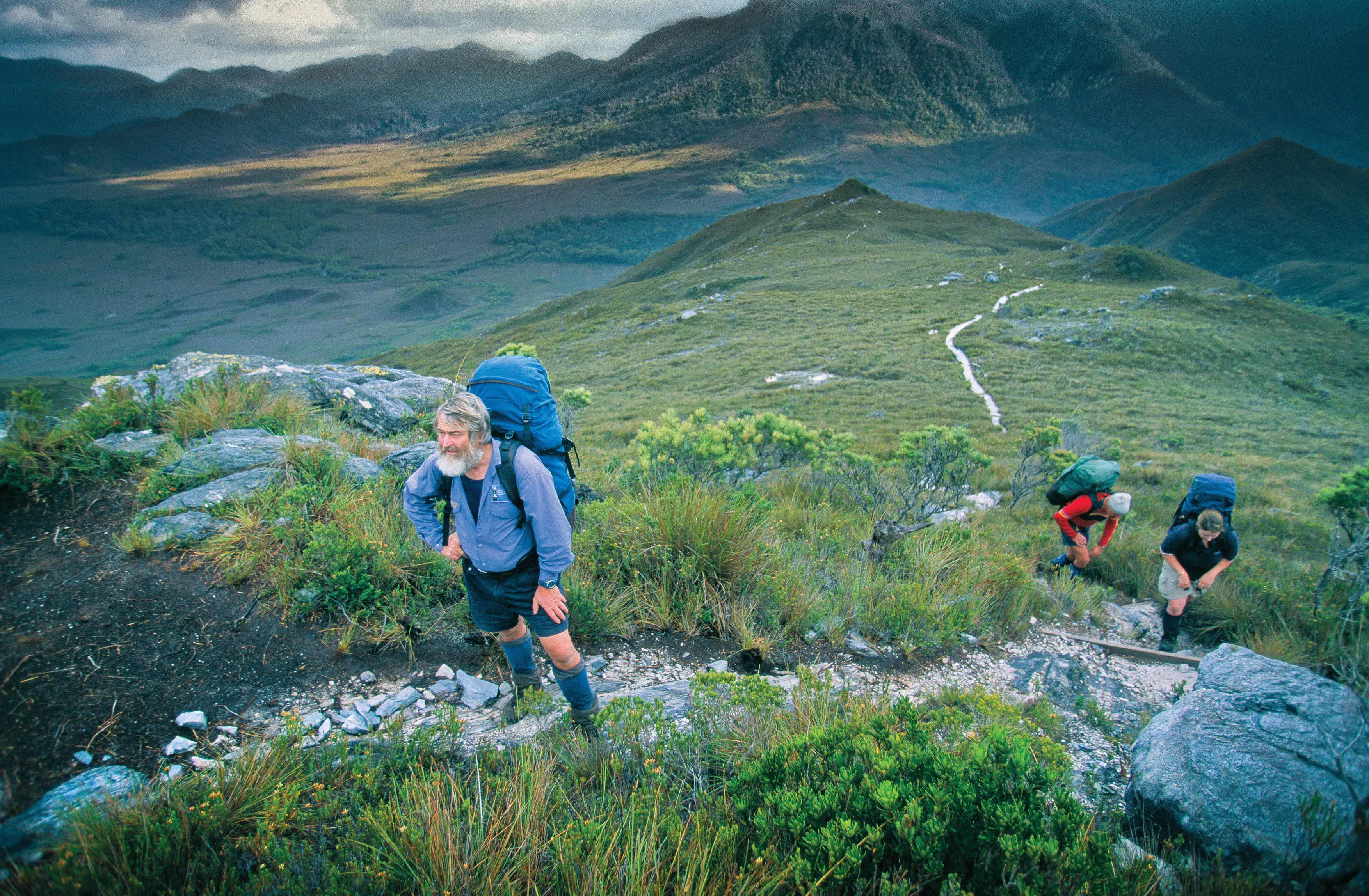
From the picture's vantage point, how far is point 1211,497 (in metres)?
5.48

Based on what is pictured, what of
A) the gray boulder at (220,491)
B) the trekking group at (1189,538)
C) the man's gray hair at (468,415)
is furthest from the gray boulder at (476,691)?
the trekking group at (1189,538)

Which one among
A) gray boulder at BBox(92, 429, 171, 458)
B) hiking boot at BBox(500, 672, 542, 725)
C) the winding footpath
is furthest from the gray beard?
the winding footpath

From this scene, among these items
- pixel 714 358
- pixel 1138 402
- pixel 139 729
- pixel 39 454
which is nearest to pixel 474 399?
pixel 139 729

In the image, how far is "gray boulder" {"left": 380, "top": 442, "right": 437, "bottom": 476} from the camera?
609cm

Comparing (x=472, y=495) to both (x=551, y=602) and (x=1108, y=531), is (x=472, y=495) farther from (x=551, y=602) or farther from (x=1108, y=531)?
(x=1108, y=531)

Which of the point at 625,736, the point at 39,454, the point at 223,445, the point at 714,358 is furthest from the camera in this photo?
the point at 714,358

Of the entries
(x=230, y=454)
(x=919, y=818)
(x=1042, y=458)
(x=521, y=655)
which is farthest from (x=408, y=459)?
(x=1042, y=458)

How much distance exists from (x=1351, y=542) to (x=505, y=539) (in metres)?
9.00

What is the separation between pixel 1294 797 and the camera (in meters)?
2.59

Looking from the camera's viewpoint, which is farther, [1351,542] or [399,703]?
[1351,542]

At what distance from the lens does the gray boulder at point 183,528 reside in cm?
452

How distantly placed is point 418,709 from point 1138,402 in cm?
2390

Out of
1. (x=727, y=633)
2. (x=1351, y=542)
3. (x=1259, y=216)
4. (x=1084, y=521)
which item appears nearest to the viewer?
(x=727, y=633)

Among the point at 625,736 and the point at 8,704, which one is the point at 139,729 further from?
the point at 625,736
